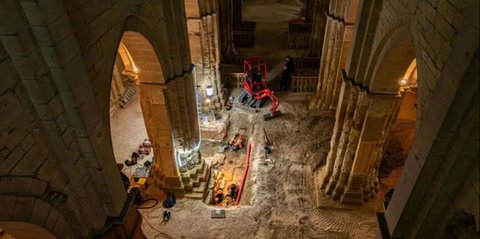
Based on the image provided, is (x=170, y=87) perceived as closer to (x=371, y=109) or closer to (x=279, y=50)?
(x=371, y=109)

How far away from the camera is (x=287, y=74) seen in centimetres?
1441

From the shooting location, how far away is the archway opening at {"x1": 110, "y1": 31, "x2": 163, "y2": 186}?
6.62 meters

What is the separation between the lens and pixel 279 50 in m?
18.7

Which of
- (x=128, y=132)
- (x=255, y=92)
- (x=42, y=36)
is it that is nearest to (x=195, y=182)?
(x=128, y=132)

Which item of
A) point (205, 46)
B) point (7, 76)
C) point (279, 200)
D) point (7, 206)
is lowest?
point (279, 200)

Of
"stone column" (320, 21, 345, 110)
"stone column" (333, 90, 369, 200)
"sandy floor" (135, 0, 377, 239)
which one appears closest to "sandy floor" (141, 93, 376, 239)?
"sandy floor" (135, 0, 377, 239)

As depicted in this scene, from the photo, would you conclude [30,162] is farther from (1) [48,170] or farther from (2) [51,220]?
(2) [51,220]

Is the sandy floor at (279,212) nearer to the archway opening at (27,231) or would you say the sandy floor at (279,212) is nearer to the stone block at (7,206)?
the archway opening at (27,231)

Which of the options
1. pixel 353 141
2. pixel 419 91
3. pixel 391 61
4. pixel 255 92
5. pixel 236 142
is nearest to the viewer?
pixel 419 91

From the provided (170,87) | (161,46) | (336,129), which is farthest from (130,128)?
(336,129)

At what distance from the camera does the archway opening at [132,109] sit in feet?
21.7

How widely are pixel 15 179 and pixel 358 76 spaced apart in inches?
257

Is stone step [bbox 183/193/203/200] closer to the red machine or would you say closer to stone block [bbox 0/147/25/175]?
the red machine

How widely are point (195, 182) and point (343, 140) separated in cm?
441
